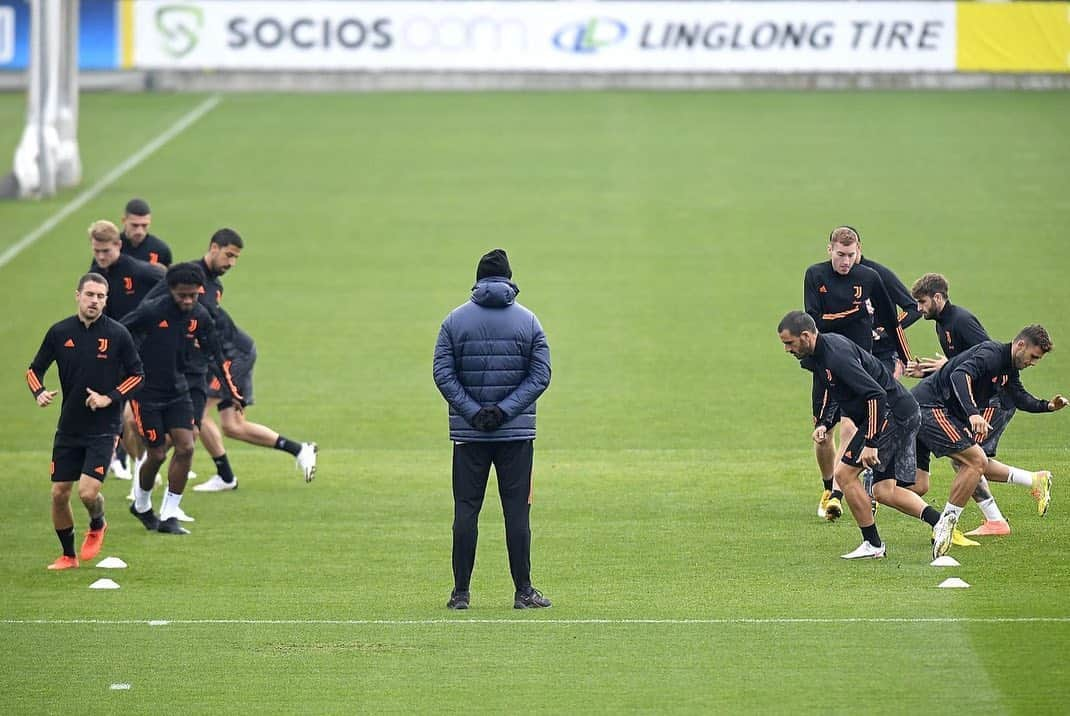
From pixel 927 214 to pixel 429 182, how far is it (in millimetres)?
9090

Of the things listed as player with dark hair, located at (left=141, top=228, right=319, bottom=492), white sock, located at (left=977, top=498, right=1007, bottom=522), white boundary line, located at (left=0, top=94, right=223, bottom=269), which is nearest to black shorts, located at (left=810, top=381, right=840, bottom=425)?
white sock, located at (left=977, top=498, right=1007, bottom=522)

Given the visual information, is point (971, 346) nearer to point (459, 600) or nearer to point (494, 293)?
point (494, 293)

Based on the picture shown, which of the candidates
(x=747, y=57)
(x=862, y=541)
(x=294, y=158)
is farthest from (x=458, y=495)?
(x=747, y=57)

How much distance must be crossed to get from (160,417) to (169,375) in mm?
352

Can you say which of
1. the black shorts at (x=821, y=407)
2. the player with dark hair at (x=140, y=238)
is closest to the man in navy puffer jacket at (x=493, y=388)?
the black shorts at (x=821, y=407)

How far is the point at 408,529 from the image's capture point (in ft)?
A: 46.7

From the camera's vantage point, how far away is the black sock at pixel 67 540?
503 inches

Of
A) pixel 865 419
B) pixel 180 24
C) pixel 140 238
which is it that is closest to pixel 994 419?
pixel 865 419

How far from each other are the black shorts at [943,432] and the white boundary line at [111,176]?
1797cm

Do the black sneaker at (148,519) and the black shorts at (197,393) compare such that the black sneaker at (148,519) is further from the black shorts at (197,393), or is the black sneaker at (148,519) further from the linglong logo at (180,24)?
the linglong logo at (180,24)

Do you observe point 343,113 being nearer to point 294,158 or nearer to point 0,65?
point 294,158

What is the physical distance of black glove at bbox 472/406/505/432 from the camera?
10.9 metres

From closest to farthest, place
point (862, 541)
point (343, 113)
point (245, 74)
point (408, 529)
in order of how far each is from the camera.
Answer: point (862, 541) < point (408, 529) < point (343, 113) < point (245, 74)

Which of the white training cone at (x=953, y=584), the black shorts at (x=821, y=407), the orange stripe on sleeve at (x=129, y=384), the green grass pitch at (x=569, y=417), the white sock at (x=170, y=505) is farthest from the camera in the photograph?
the white sock at (x=170, y=505)
